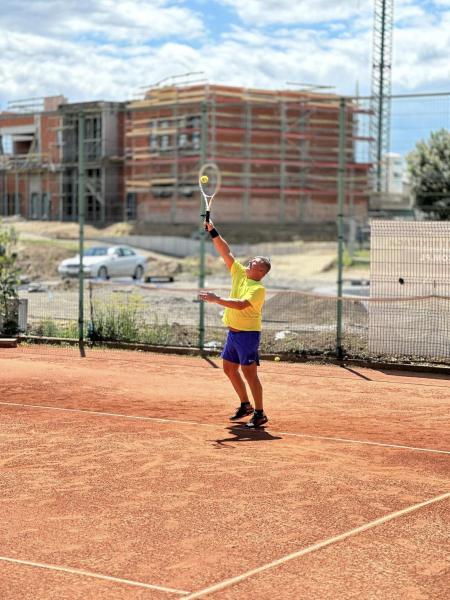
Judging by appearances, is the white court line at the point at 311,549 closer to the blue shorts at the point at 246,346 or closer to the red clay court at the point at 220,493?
the red clay court at the point at 220,493

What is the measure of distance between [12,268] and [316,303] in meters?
7.17

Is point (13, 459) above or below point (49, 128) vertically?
below

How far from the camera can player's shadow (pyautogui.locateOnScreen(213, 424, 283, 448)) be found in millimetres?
10141

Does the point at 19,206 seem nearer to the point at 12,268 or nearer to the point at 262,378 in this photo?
the point at 12,268

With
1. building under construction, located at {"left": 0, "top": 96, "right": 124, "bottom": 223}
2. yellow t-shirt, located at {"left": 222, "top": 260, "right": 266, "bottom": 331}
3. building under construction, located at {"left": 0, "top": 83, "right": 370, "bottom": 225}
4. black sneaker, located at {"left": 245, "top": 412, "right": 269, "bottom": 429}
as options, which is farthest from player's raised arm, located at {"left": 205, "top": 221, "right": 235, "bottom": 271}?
building under construction, located at {"left": 0, "top": 83, "right": 370, "bottom": 225}

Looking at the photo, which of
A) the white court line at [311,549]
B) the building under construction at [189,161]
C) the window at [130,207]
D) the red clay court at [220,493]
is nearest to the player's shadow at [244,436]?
the red clay court at [220,493]

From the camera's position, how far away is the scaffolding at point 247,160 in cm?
6128

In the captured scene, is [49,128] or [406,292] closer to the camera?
[406,292]

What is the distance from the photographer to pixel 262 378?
14.6 m

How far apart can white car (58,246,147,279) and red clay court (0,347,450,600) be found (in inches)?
958

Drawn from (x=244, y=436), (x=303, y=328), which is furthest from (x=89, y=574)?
(x=303, y=328)

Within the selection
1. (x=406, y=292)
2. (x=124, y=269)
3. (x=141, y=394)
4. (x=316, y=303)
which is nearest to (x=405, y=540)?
(x=141, y=394)

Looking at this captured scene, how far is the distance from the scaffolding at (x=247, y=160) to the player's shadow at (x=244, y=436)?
164ft

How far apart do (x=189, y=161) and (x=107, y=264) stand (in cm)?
2413
